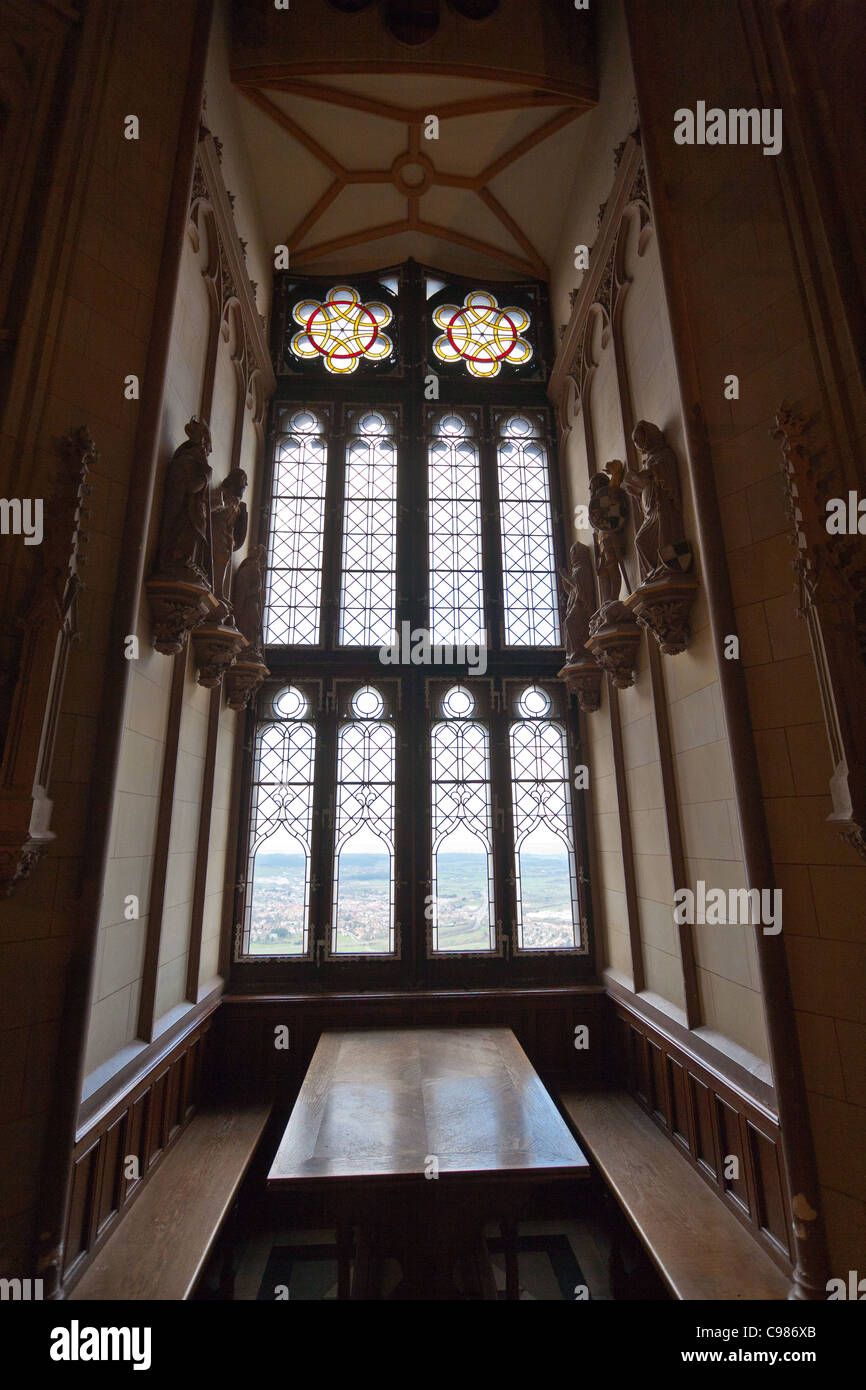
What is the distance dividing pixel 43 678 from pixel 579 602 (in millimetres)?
3866

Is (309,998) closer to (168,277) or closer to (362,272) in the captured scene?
(168,277)

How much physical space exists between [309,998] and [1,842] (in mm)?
2898

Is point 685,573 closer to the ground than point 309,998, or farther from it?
farther from it

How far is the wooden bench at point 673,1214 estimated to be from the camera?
250 centimetres

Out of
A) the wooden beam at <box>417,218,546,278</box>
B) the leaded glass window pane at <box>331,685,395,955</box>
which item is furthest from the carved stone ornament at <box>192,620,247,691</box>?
the wooden beam at <box>417,218,546,278</box>

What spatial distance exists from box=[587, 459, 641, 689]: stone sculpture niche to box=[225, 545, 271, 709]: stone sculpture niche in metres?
2.55

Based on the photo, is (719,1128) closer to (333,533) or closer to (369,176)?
(333,533)

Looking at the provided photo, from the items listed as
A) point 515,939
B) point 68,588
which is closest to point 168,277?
point 68,588

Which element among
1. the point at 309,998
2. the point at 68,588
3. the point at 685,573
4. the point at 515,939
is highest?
the point at 685,573

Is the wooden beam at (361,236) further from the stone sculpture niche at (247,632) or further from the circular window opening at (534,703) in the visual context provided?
the circular window opening at (534,703)

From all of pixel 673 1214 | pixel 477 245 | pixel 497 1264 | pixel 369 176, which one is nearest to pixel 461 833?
pixel 497 1264

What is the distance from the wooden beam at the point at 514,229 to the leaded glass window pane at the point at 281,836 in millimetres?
5325

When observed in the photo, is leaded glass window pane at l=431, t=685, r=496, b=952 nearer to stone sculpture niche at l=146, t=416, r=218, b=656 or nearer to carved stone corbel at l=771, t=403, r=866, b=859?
stone sculpture niche at l=146, t=416, r=218, b=656

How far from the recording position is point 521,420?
632cm
